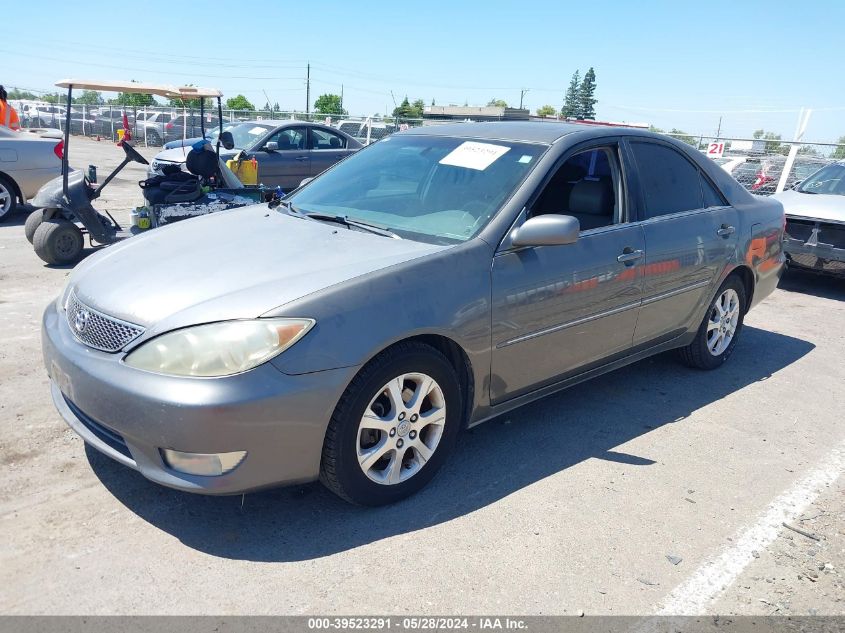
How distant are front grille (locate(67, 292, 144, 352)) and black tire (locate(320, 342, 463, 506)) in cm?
88

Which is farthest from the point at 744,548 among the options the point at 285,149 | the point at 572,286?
the point at 285,149

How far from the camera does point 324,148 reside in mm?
13484

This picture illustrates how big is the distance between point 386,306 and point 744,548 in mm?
1897

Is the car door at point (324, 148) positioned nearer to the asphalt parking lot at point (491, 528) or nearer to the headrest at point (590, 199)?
the asphalt parking lot at point (491, 528)

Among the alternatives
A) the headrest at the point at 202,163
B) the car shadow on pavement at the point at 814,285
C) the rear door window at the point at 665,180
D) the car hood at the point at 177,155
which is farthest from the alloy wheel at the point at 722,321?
the car hood at the point at 177,155

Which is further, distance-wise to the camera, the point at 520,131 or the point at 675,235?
the point at 675,235

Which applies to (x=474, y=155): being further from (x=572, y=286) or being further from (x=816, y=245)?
(x=816, y=245)

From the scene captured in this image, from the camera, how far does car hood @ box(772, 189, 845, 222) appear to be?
7723 mm

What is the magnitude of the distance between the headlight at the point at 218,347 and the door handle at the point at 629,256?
2060 millimetres

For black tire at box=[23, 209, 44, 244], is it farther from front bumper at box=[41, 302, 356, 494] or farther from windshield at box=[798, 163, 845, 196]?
windshield at box=[798, 163, 845, 196]

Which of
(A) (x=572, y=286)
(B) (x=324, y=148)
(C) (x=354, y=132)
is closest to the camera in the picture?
(A) (x=572, y=286)

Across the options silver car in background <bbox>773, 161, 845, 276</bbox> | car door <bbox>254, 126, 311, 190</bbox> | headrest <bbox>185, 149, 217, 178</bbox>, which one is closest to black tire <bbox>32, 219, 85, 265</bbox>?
headrest <bbox>185, 149, 217, 178</bbox>

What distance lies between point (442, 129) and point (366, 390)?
7.16 feet

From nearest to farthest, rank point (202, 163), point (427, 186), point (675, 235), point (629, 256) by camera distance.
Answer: point (427, 186) < point (629, 256) < point (675, 235) < point (202, 163)
